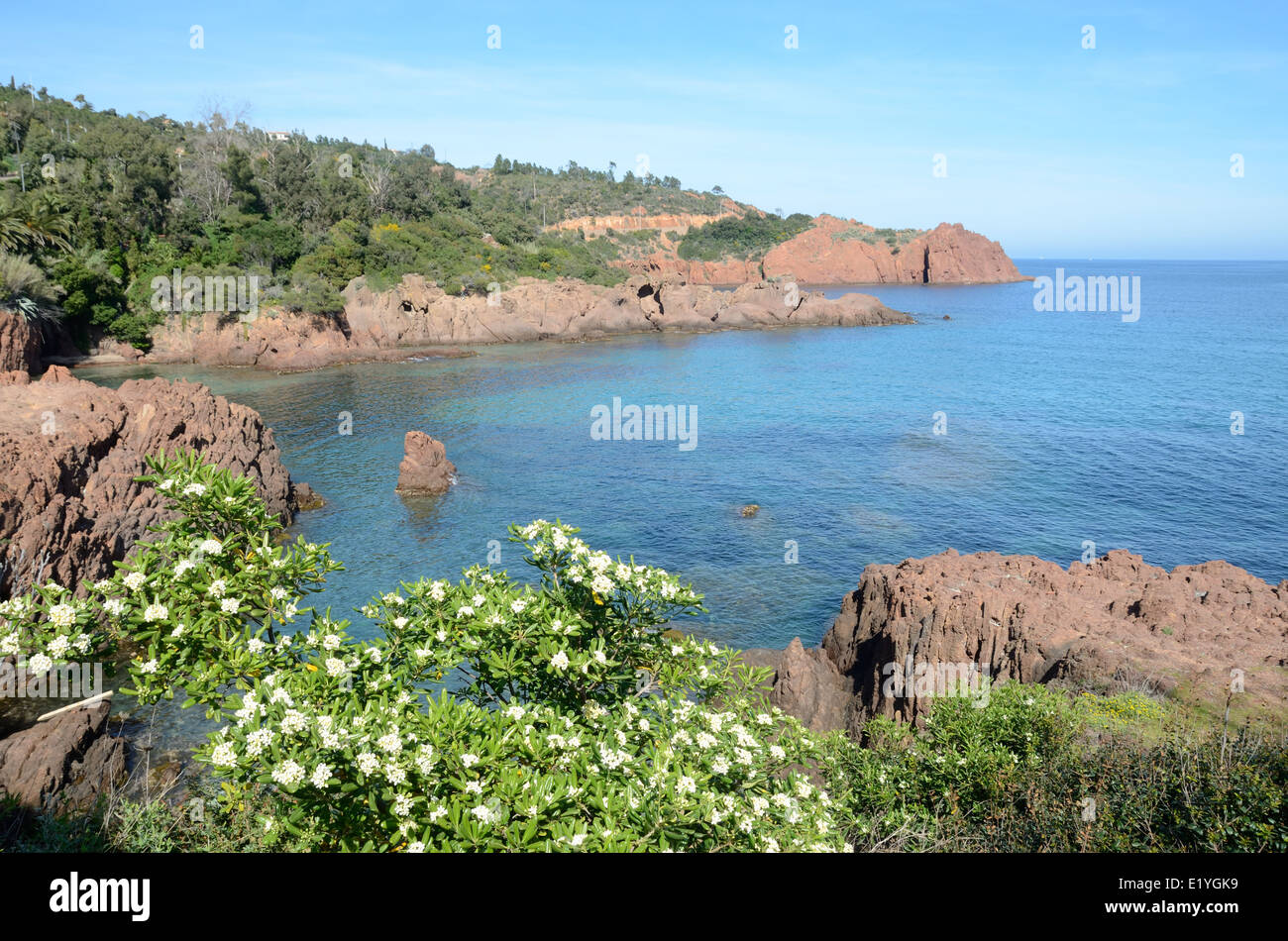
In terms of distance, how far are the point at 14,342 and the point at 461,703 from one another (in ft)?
198

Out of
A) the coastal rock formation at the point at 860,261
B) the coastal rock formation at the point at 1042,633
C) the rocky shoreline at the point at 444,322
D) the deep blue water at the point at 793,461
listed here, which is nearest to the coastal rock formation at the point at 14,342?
the rocky shoreline at the point at 444,322

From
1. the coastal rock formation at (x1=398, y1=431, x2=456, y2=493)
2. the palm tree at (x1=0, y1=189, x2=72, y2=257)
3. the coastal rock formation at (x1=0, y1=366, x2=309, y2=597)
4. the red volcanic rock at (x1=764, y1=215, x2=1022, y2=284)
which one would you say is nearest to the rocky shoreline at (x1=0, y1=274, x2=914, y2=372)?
the palm tree at (x1=0, y1=189, x2=72, y2=257)

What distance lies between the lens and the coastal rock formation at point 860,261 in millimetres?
174500

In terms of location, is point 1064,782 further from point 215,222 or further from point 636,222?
point 636,222

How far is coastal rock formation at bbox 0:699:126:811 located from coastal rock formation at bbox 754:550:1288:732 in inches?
660

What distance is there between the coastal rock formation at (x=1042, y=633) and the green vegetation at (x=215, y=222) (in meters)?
63.5

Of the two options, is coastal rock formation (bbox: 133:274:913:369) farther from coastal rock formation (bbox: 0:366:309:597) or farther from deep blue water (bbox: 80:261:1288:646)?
coastal rock formation (bbox: 0:366:309:597)

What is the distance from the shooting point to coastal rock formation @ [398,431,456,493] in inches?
1608

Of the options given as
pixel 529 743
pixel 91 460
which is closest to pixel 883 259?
pixel 91 460

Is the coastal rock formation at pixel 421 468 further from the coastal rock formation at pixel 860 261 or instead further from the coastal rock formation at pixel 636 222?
the coastal rock formation at pixel 860 261

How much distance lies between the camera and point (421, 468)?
40.9 metres

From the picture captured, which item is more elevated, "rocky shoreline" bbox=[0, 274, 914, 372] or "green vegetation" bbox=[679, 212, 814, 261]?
"green vegetation" bbox=[679, 212, 814, 261]

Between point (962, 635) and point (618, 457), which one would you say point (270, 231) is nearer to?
point (618, 457)
